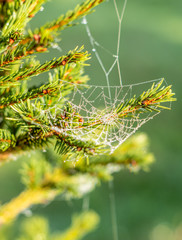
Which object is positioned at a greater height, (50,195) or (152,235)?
(50,195)

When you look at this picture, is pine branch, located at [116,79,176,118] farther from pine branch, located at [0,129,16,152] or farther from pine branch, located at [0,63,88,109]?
pine branch, located at [0,129,16,152]

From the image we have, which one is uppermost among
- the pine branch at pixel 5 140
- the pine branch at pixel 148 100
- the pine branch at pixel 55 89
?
the pine branch at pixel 55 89

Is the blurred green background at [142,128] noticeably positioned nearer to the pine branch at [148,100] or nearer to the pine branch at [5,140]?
the pine branch at [5,140]

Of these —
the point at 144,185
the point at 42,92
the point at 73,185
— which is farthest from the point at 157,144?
the point at 42,92

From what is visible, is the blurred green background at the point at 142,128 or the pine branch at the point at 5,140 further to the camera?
the blurred green background at the point at 142,128

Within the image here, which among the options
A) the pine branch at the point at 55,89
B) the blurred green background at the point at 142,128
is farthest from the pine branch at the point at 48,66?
the blurred green background at the point at 142,128

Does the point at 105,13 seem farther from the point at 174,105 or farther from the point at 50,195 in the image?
the point at 50,195

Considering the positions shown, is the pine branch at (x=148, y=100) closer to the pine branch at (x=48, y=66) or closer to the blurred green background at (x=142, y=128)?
the pine branch at (x=48, y=66)

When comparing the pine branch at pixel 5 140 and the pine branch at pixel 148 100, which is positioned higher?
the pine branch at pixel 148 100

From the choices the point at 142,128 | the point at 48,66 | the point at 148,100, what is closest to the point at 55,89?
the point at 48,66
